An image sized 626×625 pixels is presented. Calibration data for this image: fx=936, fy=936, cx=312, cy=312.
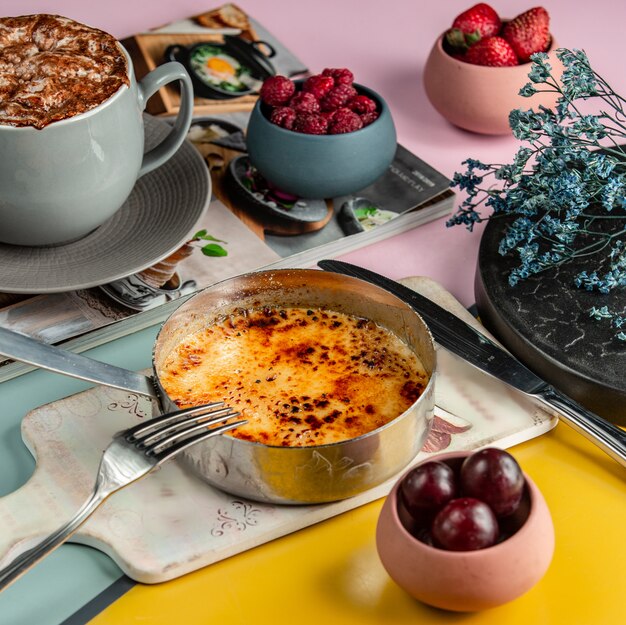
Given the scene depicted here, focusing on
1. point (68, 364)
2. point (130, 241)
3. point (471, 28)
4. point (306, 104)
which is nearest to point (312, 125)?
point (306, 104)

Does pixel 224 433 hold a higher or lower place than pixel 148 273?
higher

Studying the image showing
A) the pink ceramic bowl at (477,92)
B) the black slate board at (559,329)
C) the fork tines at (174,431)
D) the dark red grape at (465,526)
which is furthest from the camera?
the pink ceramic bowl at (477,92)

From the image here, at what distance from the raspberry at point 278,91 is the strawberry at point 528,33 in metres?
0.51

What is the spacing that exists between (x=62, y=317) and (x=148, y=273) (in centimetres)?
17

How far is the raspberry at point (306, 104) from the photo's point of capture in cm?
167

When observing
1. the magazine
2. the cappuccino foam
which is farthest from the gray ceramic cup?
the magazine

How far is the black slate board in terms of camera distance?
1318 millimetres

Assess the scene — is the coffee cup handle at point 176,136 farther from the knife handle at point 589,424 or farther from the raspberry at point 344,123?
the knife handle at point 589,424

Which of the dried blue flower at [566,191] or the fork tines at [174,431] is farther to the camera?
the dried blue flower at [566,191]

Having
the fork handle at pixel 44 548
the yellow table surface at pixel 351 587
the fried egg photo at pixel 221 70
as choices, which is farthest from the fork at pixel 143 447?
the fried egg photo at pixel 221 70

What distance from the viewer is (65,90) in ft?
4.56

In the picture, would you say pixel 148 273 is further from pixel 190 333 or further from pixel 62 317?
pixel 190 333

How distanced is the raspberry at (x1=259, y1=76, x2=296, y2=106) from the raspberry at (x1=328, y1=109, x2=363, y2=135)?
0.34 feet

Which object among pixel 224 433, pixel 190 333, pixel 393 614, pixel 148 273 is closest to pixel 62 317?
pixel 148 273
